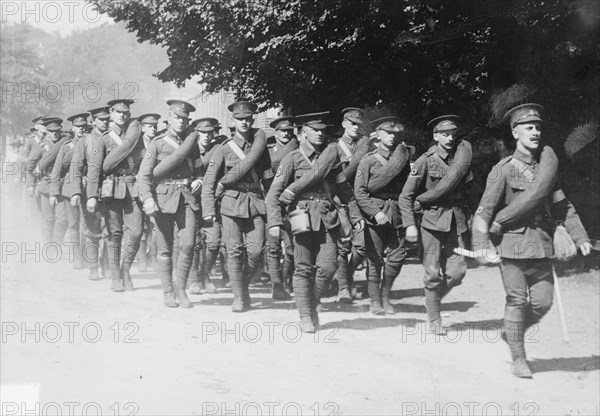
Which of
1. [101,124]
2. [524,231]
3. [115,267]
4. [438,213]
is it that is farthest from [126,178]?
[524,231]

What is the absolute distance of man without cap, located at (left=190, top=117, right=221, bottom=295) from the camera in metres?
9.80

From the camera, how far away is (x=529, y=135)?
6.64m

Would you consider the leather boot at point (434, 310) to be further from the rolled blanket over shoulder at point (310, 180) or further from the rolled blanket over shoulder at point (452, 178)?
the rolled blanket over shoulder at point (310, 180)

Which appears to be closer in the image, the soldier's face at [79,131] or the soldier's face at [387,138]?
the soldier's face at [387,138]

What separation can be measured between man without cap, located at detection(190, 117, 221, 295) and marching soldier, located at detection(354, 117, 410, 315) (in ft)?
6.30

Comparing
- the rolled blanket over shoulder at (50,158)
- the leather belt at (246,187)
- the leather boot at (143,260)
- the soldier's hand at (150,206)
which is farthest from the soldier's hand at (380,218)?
the rolled blanket over shoulder at (50,158)

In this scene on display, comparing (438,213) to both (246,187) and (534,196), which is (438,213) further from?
(246,187)

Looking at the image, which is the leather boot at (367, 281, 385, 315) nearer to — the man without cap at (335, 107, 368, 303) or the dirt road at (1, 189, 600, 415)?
the dirt road at (1, 189, 600, 415)

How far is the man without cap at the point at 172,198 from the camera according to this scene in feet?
31.0

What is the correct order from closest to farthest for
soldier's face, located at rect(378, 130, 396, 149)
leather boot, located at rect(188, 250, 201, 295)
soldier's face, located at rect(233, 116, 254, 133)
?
soldier's face, located at rect(378, 130, 396, 149)
soldier's face, located at rect(233, 116, 254, 133)
leather boot, located at rect(188, 250, 201, 295)

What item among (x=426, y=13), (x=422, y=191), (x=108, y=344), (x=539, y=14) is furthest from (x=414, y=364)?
(x=426, y=13)

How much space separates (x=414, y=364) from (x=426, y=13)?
7.95 meters

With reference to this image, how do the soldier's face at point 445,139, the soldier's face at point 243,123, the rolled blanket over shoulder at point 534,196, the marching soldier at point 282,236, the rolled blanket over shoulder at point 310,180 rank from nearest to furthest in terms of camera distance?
1. the rolled blanket over shoulder at point 534,196
2. the rolled blanket over shoulder at point 310,180
3. the soldier's face at point 445,139
4. the soldier's face at point 243,123
5. the marching soldier at point 282,236

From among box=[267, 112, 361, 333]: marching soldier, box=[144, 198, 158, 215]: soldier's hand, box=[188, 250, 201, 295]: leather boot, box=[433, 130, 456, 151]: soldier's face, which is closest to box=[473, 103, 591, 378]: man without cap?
box=[433, 130, 456, 151]: soldier's face
